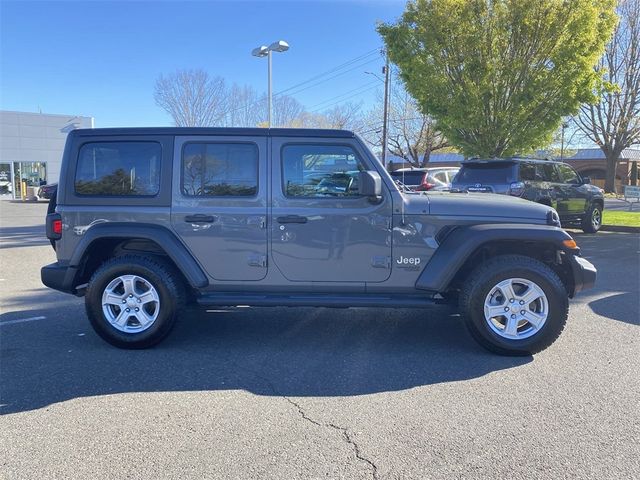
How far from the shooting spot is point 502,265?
459cm

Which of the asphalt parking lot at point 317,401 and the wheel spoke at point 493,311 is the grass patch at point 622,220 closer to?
the asphalt parking lot at point 317,401

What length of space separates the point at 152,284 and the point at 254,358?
116cm

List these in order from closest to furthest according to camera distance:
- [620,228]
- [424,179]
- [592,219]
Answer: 1. [592,219]
2. [620,228]
3. [424,179]

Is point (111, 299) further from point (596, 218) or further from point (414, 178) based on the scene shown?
point (596, 218)

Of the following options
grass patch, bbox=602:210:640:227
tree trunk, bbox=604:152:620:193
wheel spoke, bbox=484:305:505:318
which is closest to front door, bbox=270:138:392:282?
wheel spoke, bbox=484:305:505:318

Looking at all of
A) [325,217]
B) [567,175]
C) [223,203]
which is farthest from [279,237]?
[567,175]

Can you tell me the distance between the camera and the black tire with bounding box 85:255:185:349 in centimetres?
471

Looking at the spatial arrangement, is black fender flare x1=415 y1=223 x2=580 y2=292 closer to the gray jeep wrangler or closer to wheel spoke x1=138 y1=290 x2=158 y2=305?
the gray jeep wrangler

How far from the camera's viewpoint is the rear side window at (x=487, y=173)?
37.5 feet

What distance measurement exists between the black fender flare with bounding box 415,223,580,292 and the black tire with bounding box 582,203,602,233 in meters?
9.91

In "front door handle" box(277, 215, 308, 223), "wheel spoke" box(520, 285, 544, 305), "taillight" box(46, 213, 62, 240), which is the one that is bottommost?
"wheel spoke" box(520, 285, 544, 305)

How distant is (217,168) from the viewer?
4.84 metres

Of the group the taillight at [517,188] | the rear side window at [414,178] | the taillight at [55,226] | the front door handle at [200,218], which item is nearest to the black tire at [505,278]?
the front door handle at [200,218]

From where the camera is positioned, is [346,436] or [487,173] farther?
[487,173]
